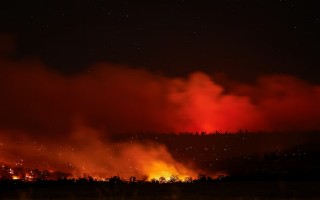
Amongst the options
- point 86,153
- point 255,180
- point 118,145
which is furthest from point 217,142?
point 255,180

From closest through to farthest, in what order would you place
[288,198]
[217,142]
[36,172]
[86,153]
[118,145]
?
1. [288,198]
2. [36,172]
3. [86,153]
4. [118,145]
5. [217,142]

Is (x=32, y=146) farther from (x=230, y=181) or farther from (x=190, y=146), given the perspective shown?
(x=230, y=181)

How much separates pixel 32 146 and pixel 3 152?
15.1 meters

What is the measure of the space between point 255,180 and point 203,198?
13368 millimetres

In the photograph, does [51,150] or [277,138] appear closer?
[51,150]

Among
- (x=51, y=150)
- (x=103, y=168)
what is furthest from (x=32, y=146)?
(x=103, y=168)

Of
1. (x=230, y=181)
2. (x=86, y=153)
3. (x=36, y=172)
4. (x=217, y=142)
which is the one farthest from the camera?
(x=217, y=142)

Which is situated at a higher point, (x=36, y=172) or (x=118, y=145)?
(x=118, y=145)

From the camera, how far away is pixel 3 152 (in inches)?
4350

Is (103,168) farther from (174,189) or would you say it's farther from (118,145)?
(174,189)

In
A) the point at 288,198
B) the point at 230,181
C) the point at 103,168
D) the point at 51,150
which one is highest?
the point at 51,150

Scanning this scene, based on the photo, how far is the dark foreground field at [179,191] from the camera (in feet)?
104

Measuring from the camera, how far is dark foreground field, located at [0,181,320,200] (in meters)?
31.6

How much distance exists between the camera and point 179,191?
3475 centimetres
